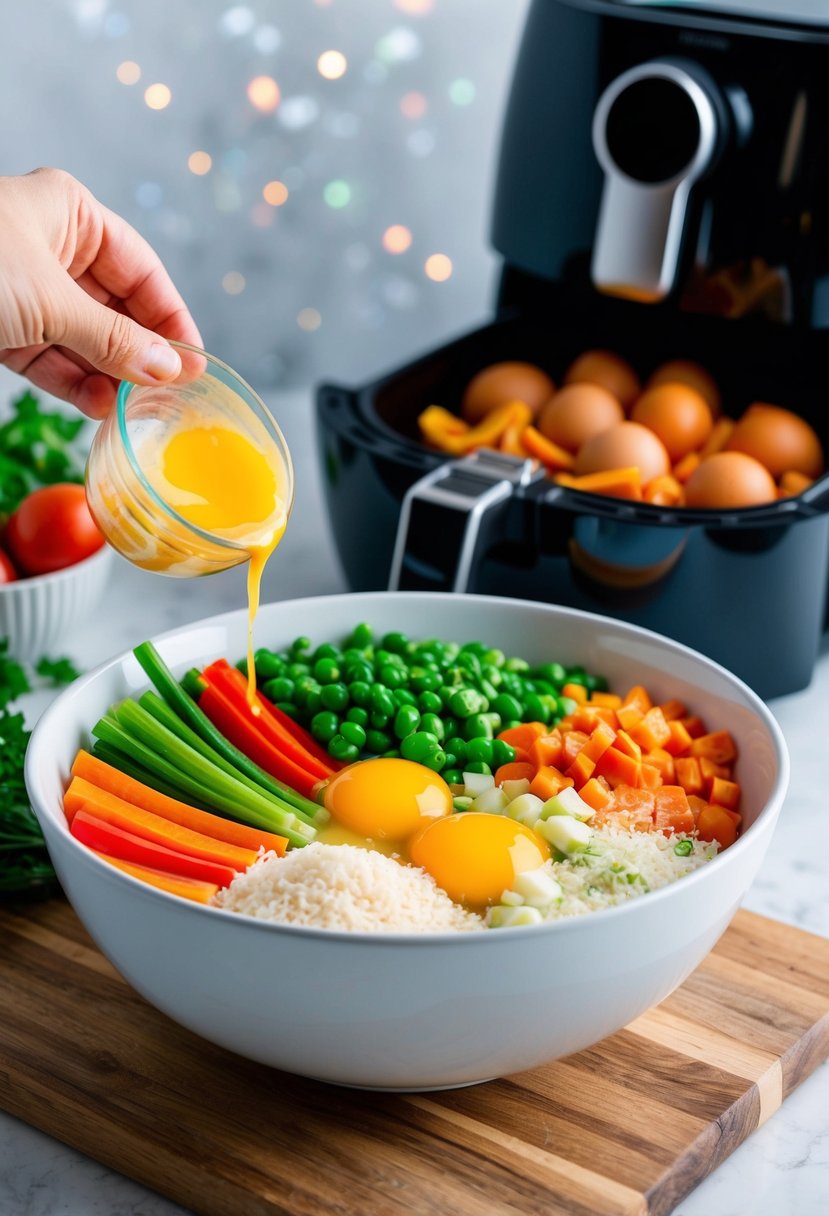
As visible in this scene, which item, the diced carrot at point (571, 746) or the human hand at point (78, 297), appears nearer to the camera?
the human hand at point (78, 297)

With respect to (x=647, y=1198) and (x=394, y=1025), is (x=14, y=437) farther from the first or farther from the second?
(x=647, y=1198)

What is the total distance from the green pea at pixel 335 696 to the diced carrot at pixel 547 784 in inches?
9.3

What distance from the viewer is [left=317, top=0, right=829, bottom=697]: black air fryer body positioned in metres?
1.72

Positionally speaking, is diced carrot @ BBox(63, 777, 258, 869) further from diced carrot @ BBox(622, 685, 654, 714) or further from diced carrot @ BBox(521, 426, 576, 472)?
diced carrot @ BBox(521, 426, 576, 472)

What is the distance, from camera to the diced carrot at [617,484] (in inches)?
71.9

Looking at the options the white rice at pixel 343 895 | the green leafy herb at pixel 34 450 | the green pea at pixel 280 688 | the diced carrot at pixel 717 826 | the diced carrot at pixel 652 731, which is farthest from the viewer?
the green leafy herb at pixel 34 450

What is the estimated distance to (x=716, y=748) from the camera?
4.77ft

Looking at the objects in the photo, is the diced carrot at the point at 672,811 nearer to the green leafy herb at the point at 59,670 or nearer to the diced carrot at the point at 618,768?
the diced carrot at the point at 618,768

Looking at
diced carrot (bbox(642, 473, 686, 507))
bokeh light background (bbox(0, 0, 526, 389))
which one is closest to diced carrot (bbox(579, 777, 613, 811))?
diced carrot (bbox(642, 473, 686, 507))

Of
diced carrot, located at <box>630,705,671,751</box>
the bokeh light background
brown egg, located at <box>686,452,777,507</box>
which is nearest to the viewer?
diced carrot, located at <box>630,705,671,751</box>

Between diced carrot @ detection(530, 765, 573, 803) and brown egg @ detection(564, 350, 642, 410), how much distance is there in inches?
32.9

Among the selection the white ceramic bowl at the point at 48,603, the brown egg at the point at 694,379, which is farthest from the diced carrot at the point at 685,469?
the white ceramic bowl at the point at 48,603

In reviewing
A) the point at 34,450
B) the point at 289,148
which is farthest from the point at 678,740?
the point at 289,148

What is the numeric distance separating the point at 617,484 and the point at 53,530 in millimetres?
766
